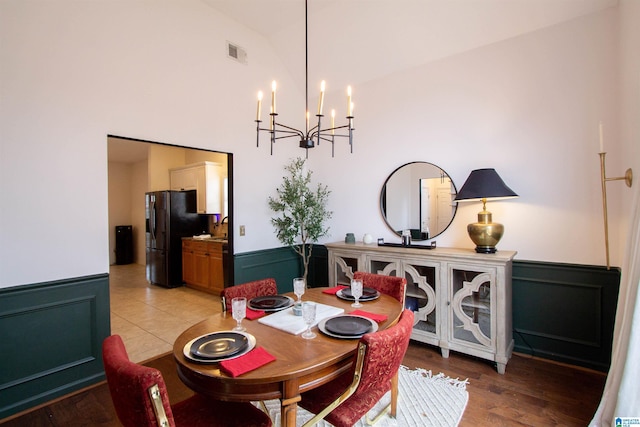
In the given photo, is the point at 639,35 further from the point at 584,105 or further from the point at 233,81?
the point at 233,81

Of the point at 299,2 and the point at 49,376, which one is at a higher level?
the point at 299,2

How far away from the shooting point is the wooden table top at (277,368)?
1.23 m

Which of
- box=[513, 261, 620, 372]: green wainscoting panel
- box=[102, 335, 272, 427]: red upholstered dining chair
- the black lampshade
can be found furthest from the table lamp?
box=[102, 335, 272, 427]: red upholstered dining chair

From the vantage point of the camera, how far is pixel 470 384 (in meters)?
2.44

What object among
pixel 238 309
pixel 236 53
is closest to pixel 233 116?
pixel 236 53

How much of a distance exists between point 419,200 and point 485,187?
801mm

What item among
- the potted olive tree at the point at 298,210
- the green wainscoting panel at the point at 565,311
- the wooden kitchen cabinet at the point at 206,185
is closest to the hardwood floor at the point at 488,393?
the green wainscoting panel at the point at 565,311

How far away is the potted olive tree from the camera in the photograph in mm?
3783

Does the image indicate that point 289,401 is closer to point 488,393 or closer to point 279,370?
point 279,370

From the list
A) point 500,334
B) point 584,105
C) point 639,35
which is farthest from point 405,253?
point 639,35

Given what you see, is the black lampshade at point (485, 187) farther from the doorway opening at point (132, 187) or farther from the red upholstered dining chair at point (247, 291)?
the doorway opening at point (132, 187)

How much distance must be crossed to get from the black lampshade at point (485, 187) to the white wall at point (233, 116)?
30cm

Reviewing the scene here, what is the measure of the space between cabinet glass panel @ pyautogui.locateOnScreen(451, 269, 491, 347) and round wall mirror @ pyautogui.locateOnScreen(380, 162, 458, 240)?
65 centimetres

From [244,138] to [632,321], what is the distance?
340 centimetres
